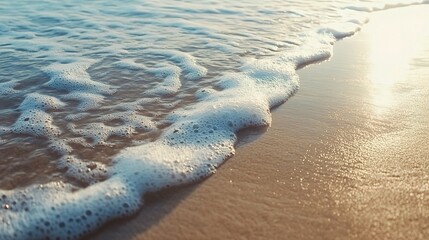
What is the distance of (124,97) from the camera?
3414 millimetres

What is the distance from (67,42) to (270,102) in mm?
2975

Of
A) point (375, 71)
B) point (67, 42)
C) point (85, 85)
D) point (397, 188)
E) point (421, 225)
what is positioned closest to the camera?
point (421, 225)

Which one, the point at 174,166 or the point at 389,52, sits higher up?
the point at 389,52

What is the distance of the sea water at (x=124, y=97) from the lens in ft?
7.28

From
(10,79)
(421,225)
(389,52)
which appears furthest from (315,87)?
(10,79)

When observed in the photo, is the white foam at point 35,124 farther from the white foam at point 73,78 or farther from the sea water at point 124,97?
the white foam at point 73,78

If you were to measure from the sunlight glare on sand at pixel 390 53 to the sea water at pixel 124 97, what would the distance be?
46 centimetres

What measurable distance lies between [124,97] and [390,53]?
120 inches

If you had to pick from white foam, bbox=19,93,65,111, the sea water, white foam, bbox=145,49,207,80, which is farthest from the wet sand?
white foam, bbox=19,93,65,111

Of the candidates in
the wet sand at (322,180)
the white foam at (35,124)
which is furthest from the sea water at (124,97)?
the wet sand at (322,180)

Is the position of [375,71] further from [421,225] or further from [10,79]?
[10,79]

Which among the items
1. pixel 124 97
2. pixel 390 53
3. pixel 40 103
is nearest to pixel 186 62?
pixel 124 97

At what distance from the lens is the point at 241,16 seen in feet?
21.7

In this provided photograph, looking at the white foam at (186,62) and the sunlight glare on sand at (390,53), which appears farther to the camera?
the white foam at (186,62)
